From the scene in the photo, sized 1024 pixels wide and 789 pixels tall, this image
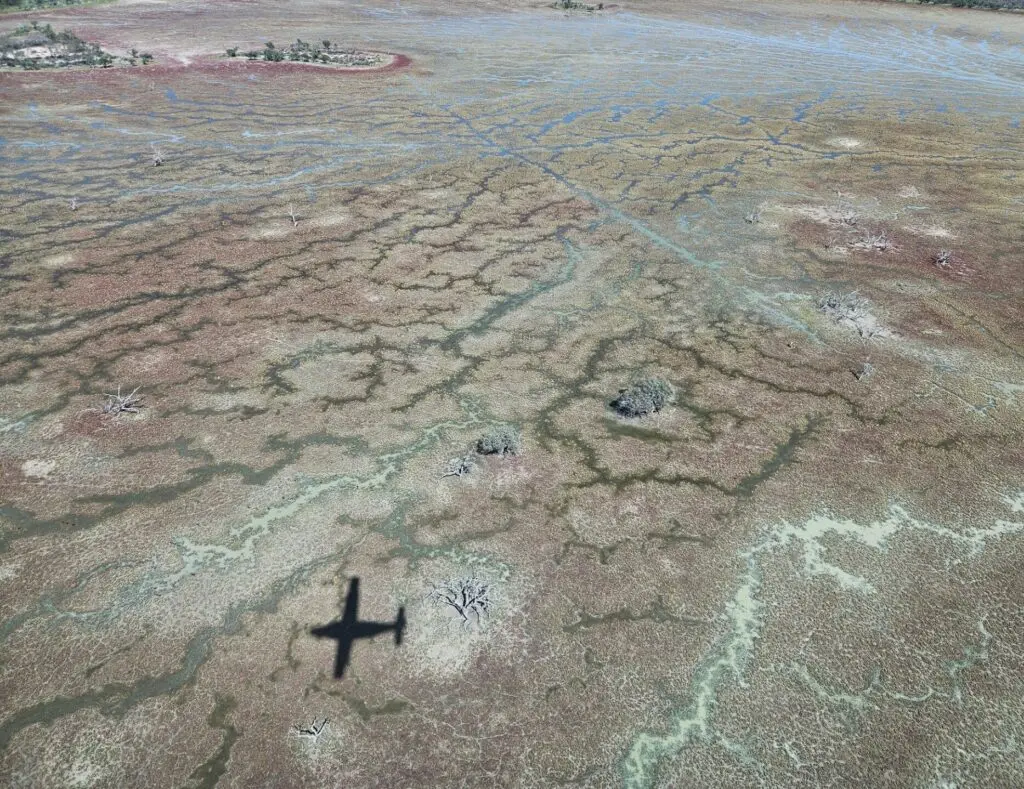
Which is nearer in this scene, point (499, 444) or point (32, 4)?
point (499, 444)

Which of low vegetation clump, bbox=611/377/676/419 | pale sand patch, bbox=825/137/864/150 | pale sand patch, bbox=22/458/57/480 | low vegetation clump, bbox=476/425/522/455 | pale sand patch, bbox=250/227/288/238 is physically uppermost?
pale sand patch, bbox=825/137/864/150

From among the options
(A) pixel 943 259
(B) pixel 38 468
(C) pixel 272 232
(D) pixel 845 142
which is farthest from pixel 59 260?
(D) pixel 845 142

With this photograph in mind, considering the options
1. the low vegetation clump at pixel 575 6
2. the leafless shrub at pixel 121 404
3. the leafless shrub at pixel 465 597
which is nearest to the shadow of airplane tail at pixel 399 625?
the leafless shrub at pixel 465 597

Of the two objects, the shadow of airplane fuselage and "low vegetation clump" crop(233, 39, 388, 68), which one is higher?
"low vegetation clump" crop(233, 39, 388, 68)

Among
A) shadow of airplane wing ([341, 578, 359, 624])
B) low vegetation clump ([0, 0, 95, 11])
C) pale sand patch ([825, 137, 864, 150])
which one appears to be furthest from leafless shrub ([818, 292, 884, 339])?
low vegetation clump ([0, 0, 95, 11])

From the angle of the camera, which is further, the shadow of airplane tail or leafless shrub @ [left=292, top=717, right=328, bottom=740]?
the shadow of airplane tail

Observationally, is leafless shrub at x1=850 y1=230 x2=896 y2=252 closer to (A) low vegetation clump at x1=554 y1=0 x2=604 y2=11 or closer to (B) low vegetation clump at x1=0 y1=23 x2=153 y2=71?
(B) low vegetation clump at x1=0 y1=23 x2=153 y2=71

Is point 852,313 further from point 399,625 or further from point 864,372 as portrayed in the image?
point 399,625
